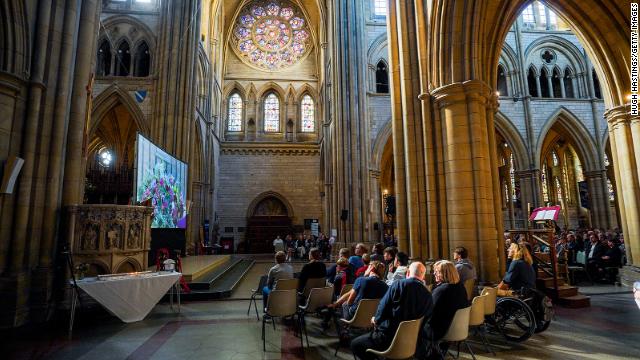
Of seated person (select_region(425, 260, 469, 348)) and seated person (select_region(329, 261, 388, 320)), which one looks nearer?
seated person (select_region(425, 260, 469, 348))

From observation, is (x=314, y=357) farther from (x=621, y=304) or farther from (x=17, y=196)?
(x=621, y=304)

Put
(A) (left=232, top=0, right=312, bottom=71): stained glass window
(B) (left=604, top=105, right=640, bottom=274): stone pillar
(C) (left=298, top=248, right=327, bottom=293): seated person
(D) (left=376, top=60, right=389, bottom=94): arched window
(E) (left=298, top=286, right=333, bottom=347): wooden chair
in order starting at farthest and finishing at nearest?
(A) (left=232, top=0, right=312, bottom=71): stained glass window
(D) (left=376, top=60, right=389, bottom=94): arched window
(B) (left=604, top=105, right=640, bottom=274): stone pillar
(C) (left=298, top=248, right=327, bottom=293): seated person
(E) (left=298, top=286, right=333, bottom=347): wooden chair

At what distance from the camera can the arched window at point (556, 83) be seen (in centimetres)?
1998

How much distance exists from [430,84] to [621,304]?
547 centimetres

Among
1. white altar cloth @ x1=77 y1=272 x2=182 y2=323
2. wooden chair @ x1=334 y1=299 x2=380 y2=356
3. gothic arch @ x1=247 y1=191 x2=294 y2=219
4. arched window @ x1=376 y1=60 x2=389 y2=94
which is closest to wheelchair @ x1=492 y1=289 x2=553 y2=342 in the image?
wooden chair @ x1=334 y1=299 x2=380 y2=356

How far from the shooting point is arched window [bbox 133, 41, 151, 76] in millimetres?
17048

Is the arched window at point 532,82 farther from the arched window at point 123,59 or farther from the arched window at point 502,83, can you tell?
the arched window at point 123,59

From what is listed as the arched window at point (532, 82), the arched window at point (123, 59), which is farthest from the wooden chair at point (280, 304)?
the arched window at point (532, 82)

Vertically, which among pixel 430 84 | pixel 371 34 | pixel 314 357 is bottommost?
pixel 314 357

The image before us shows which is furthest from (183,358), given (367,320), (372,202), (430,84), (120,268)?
(372,202)

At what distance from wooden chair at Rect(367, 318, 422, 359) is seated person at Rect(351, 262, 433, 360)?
0.11m

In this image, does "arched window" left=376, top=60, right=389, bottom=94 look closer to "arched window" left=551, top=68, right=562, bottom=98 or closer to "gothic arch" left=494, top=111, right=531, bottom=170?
"gothic arch" left=494, top=111, right=531, bottom=170

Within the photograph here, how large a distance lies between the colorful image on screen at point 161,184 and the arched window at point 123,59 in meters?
6.64

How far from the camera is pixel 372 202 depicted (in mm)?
16969
